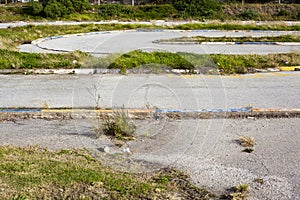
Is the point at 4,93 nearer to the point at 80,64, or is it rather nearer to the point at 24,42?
the point at 80,64

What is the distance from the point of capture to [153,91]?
860cm

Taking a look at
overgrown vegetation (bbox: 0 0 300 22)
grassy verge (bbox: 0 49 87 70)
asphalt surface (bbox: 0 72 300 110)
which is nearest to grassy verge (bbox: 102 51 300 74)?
asphalt surface (bbox: 0 72 300 110)

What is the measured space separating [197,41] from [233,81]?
31.6ft

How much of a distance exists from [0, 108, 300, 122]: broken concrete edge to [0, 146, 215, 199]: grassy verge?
1940mm

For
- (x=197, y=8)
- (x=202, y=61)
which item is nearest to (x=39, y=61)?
(x=202, y=61)

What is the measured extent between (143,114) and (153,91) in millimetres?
1822

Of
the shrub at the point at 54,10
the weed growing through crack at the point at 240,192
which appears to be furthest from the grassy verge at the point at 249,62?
the shrub at the point at 54,10

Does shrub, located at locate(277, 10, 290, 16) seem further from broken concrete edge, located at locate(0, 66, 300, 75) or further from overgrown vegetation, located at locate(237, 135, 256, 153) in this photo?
overgrown vegetation, located at locate(237, 135, 256, 153)

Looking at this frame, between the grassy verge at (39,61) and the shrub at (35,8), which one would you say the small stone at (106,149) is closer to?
the grassy verge at (39,61)

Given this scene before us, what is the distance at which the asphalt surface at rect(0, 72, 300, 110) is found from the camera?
25.1 ft

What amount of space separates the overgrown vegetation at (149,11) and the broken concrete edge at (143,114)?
3043 centimetres

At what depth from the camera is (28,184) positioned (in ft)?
13.7

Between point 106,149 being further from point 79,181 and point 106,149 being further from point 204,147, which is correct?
point 204,147

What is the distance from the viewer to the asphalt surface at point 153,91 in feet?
25.1
